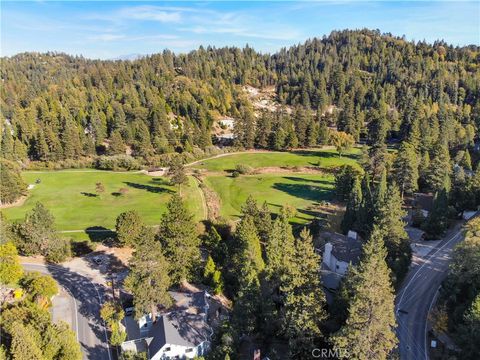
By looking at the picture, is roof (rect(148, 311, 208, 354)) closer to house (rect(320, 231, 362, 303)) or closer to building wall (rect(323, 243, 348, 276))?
house (rect(320, 231, 362, 303))

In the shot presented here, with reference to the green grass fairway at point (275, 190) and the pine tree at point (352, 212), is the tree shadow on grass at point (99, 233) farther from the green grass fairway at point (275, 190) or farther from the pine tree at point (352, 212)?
the pine tree at point (352, 212)

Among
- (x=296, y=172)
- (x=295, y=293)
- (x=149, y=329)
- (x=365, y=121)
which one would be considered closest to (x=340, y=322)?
(x=295, y=293)

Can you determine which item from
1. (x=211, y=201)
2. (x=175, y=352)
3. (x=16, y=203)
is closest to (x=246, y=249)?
(x=175, y=352)

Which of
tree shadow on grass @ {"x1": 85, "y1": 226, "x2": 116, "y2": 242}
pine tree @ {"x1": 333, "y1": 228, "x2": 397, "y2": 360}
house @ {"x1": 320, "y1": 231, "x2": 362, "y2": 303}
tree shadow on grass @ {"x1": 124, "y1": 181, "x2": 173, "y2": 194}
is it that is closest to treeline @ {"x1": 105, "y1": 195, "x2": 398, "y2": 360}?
pine tree @ {"x1": 333, "y1": 228, "x2": 397, "y2": 360}

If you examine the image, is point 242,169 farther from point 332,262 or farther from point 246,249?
point 246,249

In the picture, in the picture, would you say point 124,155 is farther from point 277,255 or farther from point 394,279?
point 394,279

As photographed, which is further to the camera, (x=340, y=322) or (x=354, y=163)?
(x=354, y=163)
